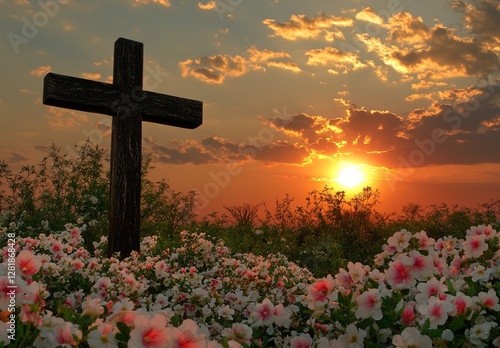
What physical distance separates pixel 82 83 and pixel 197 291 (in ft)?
11.8

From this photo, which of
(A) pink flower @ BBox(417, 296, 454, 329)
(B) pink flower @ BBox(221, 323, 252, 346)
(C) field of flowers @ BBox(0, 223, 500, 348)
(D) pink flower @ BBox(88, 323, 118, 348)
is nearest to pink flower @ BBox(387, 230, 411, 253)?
(C) field of flowers @ BBox(0, 223, 500, 348)

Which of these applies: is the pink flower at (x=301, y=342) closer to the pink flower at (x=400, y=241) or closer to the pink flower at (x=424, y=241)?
the pink flower at (x=400, y=241)

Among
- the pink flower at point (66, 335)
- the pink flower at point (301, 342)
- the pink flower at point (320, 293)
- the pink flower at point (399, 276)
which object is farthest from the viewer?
the pink flower at point (399, 276)

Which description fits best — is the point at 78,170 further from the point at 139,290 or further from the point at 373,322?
the point at 373,322

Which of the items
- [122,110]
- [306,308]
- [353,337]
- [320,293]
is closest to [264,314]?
[306,308]

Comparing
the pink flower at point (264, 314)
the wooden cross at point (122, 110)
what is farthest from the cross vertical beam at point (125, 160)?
the pink flower at point (264, 314)

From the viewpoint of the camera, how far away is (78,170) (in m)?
10.2

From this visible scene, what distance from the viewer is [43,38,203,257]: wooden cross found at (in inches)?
241

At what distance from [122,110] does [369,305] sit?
15.7 ft

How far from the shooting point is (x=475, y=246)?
2889 millimetres

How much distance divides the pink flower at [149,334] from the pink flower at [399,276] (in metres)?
1.40

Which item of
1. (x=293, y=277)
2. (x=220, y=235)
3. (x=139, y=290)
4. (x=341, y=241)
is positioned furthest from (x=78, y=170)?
(x=139, y=290)

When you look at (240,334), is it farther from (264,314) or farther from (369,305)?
(369,305)

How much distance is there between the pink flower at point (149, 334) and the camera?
1.53 meters
